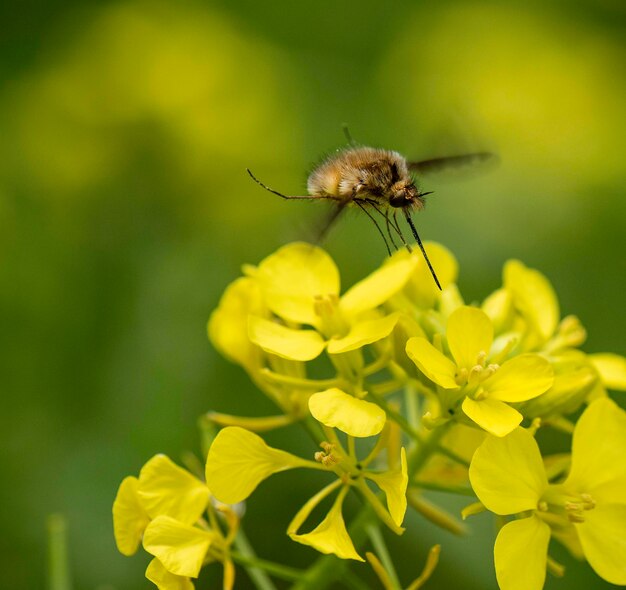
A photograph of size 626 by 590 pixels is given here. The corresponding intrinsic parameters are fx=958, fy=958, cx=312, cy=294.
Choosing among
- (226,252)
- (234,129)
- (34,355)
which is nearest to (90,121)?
(234,129)

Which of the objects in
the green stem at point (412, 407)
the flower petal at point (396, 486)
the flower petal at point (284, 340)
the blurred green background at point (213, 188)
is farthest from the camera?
the blurred green background at point (213, 188)

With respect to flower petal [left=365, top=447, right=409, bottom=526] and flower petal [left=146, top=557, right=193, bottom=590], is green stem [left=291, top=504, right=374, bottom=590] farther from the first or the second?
flower petal [left=146, top=557, right=193, bottom=590]

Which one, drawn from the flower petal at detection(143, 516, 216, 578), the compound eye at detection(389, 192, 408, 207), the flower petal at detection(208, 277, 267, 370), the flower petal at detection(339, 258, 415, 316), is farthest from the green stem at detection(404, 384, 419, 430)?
the flower petal at detection(143, 516, 216, 578)

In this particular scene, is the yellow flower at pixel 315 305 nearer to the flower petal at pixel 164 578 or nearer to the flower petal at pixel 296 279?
the flower petal at pixel 296 279

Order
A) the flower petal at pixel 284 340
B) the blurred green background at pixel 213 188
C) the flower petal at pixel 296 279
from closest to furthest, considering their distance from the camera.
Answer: the flower petal at pixel 284 340 < the flower petal at pixel 296 279 < the blurred green background at pixel 213 188

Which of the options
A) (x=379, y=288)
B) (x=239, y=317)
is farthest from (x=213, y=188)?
(x=379, y=288)

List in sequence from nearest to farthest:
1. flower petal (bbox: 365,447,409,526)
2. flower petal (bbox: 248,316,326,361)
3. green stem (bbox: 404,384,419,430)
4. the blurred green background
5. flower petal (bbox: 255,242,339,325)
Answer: flower petal (bbox: 365,447,409,526), flower petal (bbox: 248,316,326,361), flower petal (bbox: 255,242,339,325), green stem (bbox: 404,384,419,430), the blurred green background

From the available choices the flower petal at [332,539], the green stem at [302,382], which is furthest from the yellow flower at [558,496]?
the green stem at [302,382]
